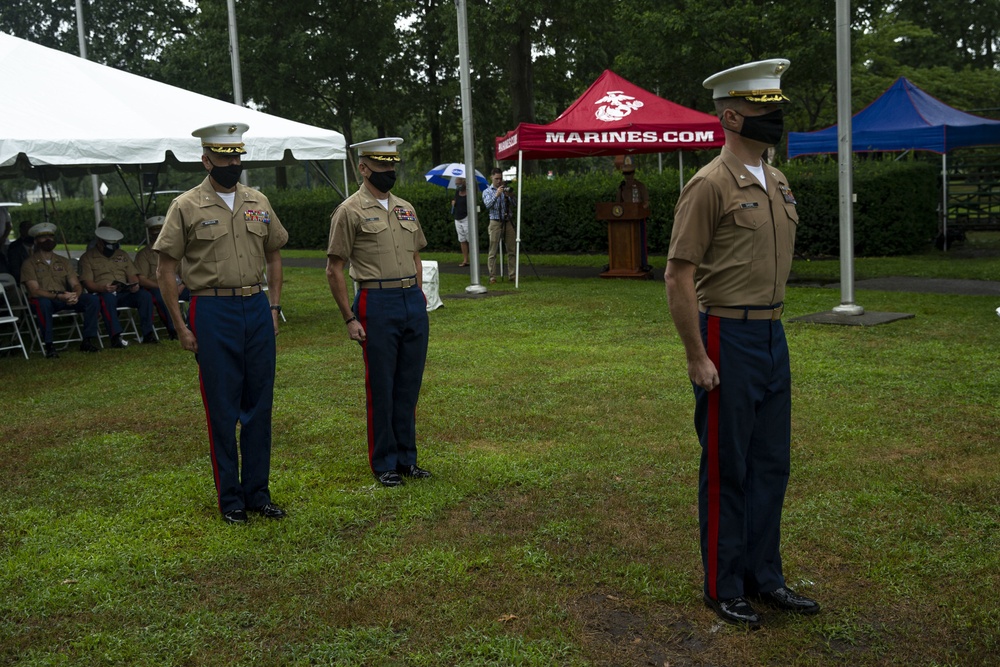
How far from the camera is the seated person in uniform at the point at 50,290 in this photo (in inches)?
505

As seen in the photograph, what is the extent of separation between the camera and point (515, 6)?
2848 centimetres

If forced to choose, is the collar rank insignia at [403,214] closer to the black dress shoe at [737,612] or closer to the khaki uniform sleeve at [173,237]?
the khaki uniform sleeve at [173,237]

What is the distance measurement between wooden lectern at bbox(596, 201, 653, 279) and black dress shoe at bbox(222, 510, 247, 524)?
13.0 meters

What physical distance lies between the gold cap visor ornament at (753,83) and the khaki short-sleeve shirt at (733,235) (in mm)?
236

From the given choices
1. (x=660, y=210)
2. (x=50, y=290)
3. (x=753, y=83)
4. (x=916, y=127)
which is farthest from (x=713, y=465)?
(x=916, y=127)

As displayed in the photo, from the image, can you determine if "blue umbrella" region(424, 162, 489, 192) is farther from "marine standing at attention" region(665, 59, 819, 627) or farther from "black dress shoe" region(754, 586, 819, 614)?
"black dress shoe" region(754, 586, 819, 614)

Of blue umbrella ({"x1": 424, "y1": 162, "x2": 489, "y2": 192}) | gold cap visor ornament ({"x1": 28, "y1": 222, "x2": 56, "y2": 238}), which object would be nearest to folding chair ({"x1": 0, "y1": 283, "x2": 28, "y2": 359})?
gold cap visor ornament ({"x1": 28, "y1": 222, "x2": 56, "y2": 238})

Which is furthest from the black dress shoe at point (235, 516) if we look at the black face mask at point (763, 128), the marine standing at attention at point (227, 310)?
the black face mask at point (763, 128)

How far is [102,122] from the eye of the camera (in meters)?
13.0

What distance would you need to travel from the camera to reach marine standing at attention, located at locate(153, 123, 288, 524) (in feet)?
18.2

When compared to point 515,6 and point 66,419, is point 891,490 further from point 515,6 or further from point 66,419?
point 515,6

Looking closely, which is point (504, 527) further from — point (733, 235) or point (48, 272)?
point (48, 272)

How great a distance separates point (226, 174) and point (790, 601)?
144 inches

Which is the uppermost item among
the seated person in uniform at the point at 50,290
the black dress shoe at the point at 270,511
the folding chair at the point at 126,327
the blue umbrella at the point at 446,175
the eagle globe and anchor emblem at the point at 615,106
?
the eagle globe and anchor emblem at the point at 615,106
